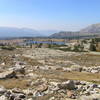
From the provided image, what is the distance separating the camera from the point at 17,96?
42.4 ft

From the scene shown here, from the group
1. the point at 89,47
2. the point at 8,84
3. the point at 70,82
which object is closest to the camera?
the point at 70,82

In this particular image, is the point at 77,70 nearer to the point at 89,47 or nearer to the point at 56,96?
the point at 56,96

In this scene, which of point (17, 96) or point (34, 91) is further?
point (34, 91)

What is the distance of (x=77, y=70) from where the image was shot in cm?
2795

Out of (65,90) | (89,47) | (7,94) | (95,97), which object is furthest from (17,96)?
(89,47)

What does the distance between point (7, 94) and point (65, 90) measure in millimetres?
4066

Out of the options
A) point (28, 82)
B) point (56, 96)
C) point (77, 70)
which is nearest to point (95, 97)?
point (56, 96)

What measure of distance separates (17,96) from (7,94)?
0.81 m

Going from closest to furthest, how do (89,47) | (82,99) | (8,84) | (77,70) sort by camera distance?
1. (82,99)
2. (8,84)
3. (77,70)
4. (89,47)

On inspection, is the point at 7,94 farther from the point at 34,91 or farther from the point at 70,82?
the point at 70,82

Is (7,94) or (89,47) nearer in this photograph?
(7,94)

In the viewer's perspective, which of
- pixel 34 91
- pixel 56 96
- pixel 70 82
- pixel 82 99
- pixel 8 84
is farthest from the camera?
pixel 8 84

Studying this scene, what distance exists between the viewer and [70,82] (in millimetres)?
15148

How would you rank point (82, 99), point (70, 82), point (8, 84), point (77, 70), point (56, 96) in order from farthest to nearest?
1. point (77, 70)
2. point (8, 84)
3. point (70, 82)
4. point (56, 96)
5. point (82, 99)
